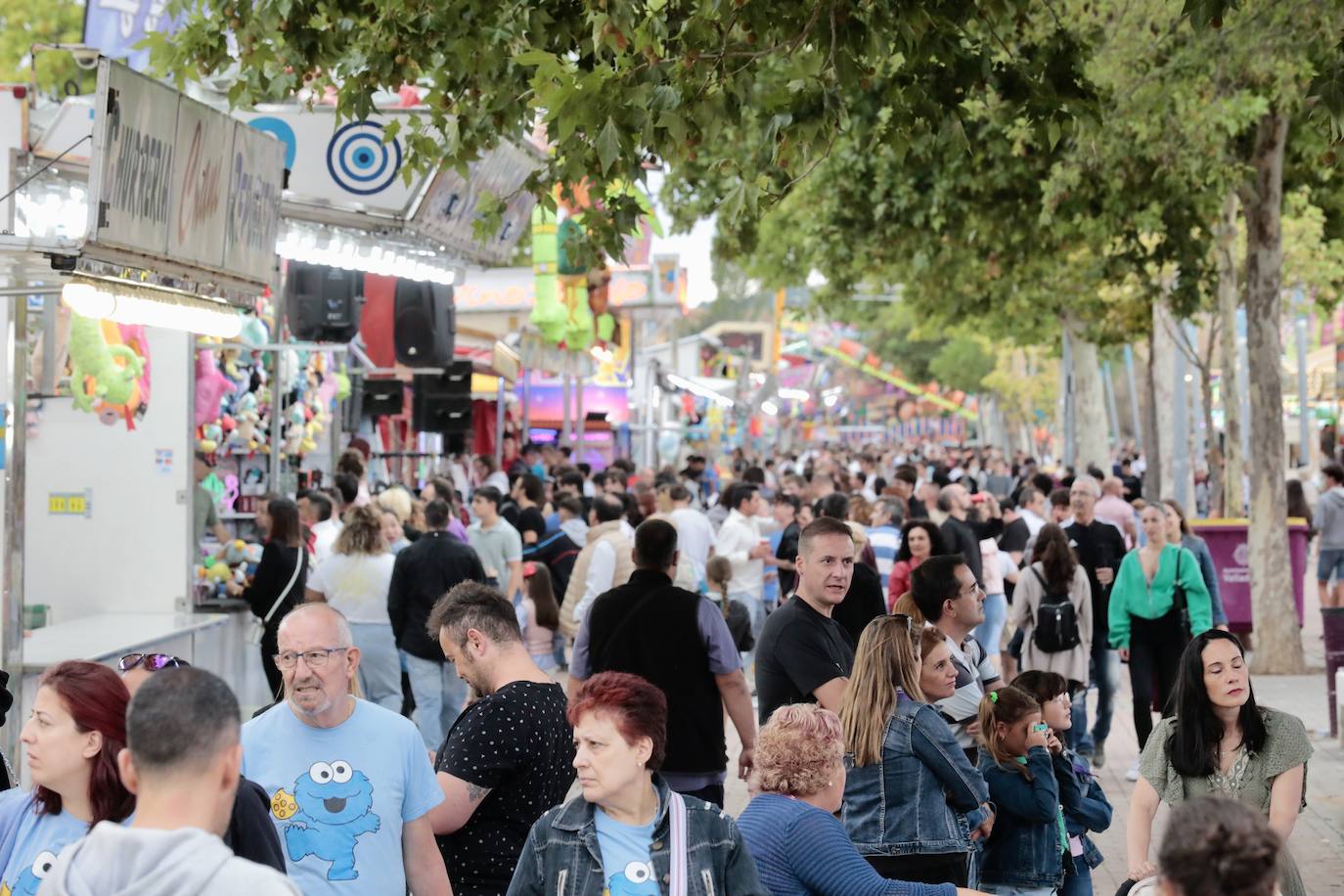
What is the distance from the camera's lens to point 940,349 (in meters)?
78.6

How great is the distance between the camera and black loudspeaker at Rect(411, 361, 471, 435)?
20688mm

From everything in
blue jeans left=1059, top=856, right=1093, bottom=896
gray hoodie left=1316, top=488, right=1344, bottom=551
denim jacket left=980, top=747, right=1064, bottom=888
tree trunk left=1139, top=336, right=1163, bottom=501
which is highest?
tree trunk left=1139, top=336, right=1163, bottom=501

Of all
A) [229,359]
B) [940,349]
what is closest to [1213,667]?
[229,359]

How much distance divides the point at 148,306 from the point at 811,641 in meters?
3.54

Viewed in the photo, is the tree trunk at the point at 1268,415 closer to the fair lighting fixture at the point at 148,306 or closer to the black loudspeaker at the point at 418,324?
the black loudspeaker at the point at 418,324

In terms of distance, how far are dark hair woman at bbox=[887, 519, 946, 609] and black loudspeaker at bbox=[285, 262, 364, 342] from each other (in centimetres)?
486

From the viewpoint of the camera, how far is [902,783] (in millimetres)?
5539

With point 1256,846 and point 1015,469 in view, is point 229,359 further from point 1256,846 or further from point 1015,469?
point 1015,469

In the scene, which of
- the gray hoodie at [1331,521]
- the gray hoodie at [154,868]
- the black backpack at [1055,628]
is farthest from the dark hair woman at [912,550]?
the gray hoodie at [154,868]

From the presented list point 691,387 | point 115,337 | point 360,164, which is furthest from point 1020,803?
point 691,387

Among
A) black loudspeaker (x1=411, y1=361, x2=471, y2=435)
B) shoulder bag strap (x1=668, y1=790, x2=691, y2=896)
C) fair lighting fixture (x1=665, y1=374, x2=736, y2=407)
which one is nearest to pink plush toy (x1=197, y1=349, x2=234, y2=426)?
black loudspeaker (x1=411, y1=361, x2=471, y2=435)

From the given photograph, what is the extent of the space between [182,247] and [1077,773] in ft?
14.5

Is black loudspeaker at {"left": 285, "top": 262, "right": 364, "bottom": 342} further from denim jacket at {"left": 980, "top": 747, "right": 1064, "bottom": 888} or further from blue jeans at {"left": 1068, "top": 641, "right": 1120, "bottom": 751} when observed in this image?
denim jacket at {"left": 980, "top": 747, "right": 1064, "bottom": 888}

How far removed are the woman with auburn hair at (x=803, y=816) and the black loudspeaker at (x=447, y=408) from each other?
1621cm
